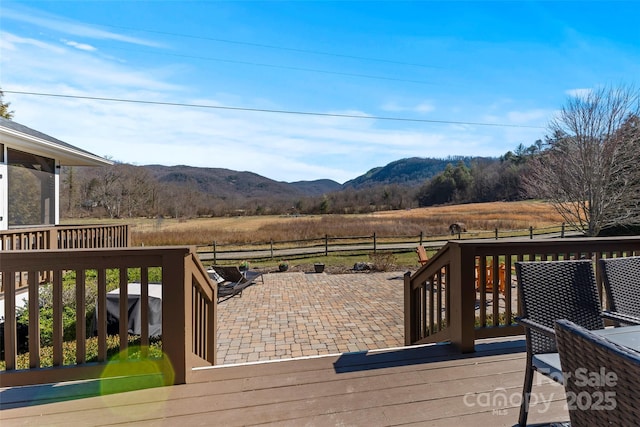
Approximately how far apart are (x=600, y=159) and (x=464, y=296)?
10880mm

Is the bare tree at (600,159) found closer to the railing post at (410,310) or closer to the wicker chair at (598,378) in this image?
the railing post at (410,310)

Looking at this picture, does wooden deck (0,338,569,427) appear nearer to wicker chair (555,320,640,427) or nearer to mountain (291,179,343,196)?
wicker chair (555,320,640,427)

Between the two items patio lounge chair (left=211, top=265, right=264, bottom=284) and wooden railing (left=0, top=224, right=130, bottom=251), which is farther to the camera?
patio lounge chair (left=211, top=265, right=264, bottom=284)

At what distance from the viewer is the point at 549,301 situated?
198cm

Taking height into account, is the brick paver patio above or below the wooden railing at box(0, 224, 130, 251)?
below

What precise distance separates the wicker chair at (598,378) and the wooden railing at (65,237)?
612 cm

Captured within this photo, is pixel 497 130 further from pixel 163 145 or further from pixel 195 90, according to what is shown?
pixel 163 145

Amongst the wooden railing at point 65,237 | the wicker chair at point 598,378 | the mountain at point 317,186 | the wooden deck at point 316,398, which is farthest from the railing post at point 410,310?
the mountain at point 317,186

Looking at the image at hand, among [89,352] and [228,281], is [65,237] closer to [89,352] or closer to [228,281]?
[228,281]

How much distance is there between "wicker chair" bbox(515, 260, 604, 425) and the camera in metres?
1.83

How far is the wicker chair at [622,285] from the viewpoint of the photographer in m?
2.30

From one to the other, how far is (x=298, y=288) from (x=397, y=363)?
21.9 ft

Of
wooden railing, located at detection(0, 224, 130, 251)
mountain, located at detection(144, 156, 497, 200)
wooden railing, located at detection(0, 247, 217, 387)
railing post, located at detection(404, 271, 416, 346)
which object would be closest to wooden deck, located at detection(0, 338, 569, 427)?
wooden railing, located at detection(0, 247, 217, 387)

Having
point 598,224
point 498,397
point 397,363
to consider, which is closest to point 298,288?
point 397,363
